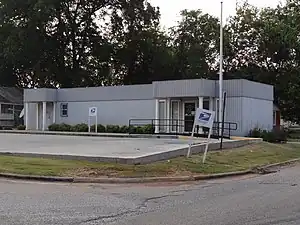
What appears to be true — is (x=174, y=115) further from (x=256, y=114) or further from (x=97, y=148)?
(x=97, y=148)

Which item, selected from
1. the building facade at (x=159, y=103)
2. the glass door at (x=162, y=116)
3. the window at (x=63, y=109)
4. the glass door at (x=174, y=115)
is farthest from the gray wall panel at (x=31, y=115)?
the glass door at (x=174, y=115)

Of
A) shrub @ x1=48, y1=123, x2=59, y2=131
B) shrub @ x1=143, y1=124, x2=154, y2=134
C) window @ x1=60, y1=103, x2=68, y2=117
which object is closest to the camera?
shrub @ x1=143, y1=124, x2=154, y2=134

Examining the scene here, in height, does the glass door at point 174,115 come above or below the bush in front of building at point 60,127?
above

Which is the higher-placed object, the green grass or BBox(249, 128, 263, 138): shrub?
BBox(249, 128, 263, 138): shrub

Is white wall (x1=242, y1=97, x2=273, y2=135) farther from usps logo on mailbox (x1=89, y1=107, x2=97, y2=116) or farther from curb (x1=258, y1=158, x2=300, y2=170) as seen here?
usps logo on mailbox (x1=89, y1=107, x2=97, y2=116)

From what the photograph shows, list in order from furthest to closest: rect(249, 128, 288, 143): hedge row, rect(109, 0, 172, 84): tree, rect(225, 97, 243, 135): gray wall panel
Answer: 1. rect(109, 0, 172, 84): tree
2. rect(225, 97, 243, 135): gray wall panel
3. rect(249, 128, 288, 143): hedge row

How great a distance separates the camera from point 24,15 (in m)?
54.8

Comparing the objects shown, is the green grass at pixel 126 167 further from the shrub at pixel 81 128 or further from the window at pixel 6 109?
the window at pixel 6 109

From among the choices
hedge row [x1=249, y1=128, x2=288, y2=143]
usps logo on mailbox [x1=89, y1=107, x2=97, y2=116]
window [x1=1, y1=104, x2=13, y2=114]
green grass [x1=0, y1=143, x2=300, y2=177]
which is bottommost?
green grass [x1=0, y1=143, x2=300, y2=177]

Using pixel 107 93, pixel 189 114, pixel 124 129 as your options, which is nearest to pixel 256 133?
pixel 189 114

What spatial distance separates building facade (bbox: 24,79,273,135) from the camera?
107ft

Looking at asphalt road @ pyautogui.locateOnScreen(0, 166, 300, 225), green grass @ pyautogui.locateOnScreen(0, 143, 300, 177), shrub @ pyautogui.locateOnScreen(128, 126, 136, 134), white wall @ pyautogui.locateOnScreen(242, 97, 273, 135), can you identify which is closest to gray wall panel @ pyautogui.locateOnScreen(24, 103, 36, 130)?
shrub @ pyautogui.locateOnScreen(128, 126, 136, 134)

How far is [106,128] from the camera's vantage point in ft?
120

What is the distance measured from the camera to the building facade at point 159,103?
32594 mm
